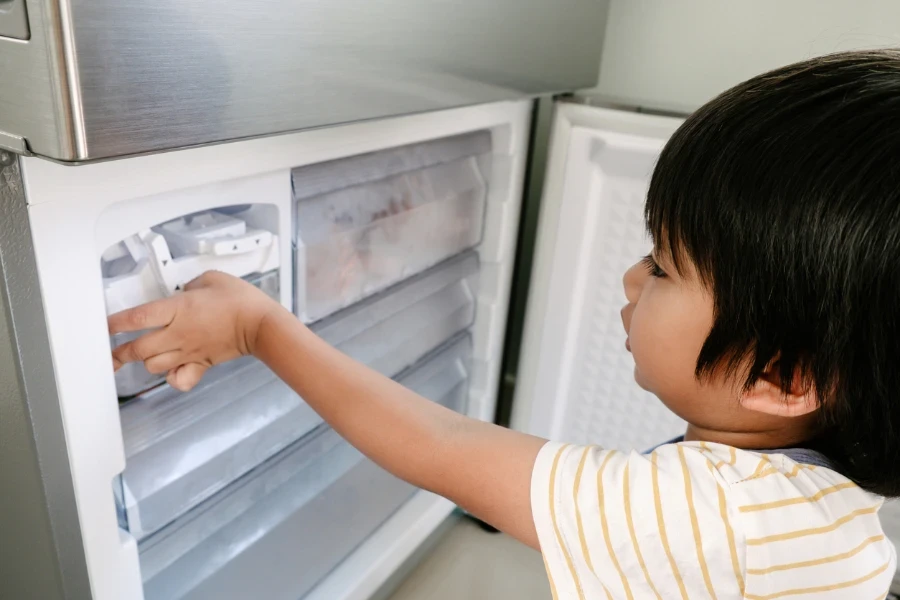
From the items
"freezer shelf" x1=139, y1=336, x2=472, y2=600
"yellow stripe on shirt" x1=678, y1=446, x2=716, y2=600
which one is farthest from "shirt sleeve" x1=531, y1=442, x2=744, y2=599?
"freezer shelf" x1=139, y1=336, x2=472, y2=600

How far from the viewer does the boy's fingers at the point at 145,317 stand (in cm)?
56

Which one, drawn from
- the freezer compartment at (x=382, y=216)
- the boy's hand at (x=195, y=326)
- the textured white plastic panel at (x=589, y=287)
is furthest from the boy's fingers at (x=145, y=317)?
the textured white plastic panel at (x=589, y=287)

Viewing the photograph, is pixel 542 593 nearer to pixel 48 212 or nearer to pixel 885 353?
pixel 885 353

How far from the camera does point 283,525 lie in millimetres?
855

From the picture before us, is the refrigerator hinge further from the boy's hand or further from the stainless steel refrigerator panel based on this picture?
the boy's hand

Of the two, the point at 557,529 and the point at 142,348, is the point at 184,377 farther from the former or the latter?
the point at 557,529

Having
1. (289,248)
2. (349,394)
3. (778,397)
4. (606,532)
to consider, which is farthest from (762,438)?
(289,248)

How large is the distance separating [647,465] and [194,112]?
1.26ft

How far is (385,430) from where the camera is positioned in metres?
0.61

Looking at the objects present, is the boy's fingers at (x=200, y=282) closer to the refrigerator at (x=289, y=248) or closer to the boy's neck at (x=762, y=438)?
the refrigerator at (x=289, y=248)

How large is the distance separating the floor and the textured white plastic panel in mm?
211

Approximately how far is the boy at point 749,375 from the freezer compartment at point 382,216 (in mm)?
184

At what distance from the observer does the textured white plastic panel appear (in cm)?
99

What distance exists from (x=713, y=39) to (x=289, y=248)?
2.47 ft
